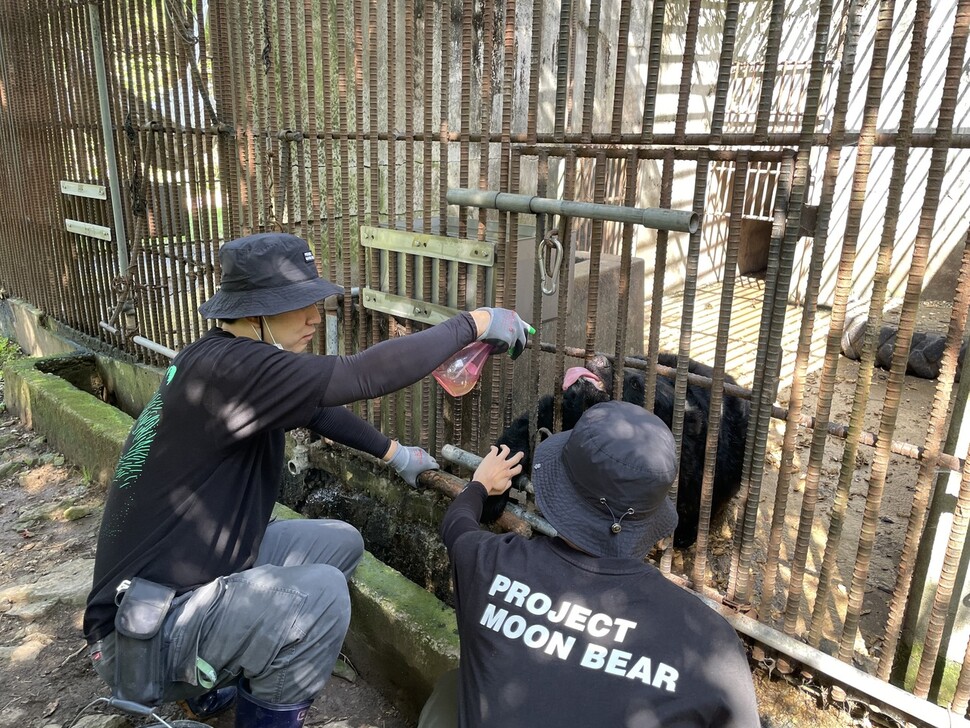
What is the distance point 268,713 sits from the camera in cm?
246

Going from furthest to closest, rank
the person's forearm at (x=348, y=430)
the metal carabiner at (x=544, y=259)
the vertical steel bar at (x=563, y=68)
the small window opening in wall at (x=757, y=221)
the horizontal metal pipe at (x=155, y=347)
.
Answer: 1. the small window opening in wall at (x=757, y=221)
2. the horizontal metal pipe at (x=155, y=347)
3. the person's forearm at (x=348, y=430)
4. the metal carabiner at (x=544, y=259)
5. the vertical steel bar at (x=563, y=68)

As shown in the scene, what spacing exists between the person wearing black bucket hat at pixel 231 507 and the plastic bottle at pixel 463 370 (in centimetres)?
30

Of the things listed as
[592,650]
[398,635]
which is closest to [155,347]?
[398,635]

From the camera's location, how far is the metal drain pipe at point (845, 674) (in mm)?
2127

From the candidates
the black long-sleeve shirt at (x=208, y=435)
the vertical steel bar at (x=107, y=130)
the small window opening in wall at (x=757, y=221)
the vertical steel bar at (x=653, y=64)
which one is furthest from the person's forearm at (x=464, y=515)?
the small window opening in wall at (x=757, y=221)

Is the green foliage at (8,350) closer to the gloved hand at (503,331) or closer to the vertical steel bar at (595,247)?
the gloved hand at (503,331)

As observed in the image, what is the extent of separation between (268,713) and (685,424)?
7.25 feet

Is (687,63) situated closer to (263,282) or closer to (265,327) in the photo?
(263,282)

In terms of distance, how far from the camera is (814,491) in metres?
2.31

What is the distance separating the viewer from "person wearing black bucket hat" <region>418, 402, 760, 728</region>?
156 centimetres

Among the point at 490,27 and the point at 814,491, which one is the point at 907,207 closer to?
the point at 490,27

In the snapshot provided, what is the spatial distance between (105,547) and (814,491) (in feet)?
7.90

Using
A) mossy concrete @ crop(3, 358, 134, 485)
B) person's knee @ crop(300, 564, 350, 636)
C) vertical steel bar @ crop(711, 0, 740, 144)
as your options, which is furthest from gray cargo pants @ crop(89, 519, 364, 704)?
mossy concrete @ crop(3, 358, 134, 485)

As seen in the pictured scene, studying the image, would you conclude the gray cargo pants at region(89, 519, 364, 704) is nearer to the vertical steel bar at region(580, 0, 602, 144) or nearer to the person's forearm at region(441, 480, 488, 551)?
the person's forearm at region(441, 480, 488, 551)
